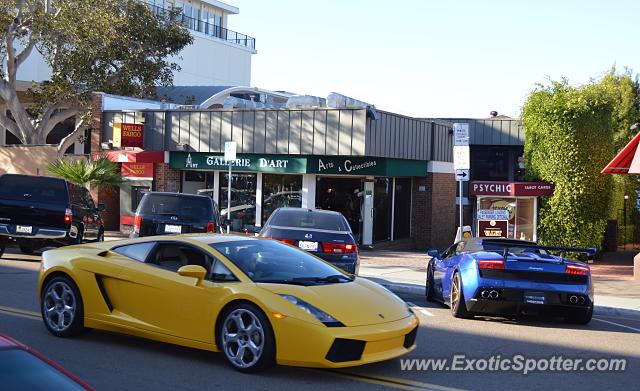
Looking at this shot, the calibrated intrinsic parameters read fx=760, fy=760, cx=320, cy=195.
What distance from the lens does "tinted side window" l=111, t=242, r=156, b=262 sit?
825 cm

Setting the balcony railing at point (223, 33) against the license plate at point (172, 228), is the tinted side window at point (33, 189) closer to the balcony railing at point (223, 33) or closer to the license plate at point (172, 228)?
the license plate at point (172, 228)

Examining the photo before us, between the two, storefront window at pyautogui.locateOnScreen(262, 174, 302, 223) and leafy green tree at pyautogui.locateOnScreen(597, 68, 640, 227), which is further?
leafy green tree at pyautogui.locateOnScreen(597, 68, 640, 227)

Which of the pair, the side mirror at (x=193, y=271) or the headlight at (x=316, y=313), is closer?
the headlight at (x=316, y=313)

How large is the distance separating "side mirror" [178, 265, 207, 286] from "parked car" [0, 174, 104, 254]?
33.4 ft

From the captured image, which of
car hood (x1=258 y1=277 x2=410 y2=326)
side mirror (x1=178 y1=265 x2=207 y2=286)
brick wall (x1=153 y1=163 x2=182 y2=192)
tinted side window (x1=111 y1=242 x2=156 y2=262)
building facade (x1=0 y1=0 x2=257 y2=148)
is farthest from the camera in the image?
building facade (x1=0 y1=0 x2=257 y2=148)

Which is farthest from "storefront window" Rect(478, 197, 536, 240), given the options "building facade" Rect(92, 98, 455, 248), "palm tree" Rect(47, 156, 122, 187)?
"palm tree" Rect(47, 156, 122, 187)

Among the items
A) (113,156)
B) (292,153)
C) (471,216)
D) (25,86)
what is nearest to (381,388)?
(292,153)

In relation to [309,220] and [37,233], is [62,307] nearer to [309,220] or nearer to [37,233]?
[309,220]

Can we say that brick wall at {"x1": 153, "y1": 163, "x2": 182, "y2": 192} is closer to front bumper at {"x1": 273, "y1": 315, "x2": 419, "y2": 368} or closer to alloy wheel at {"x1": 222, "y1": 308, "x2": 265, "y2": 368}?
alloy wheel at {"x1": 222, "y1": 308, "x2": 265, "y2": 368}

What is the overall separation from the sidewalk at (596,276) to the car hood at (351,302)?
7.25 metres

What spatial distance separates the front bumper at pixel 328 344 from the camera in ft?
22.1

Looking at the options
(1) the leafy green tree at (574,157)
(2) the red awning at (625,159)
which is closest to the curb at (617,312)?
(2) the red awning at (625,159)

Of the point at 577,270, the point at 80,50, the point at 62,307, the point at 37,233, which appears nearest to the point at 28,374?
the point at 62,307

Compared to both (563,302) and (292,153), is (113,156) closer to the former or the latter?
(292,153)
